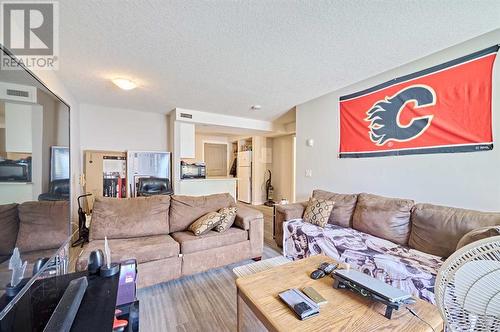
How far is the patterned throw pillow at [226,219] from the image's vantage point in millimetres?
2422

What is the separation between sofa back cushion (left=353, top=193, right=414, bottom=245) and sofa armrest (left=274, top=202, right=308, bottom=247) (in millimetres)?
741

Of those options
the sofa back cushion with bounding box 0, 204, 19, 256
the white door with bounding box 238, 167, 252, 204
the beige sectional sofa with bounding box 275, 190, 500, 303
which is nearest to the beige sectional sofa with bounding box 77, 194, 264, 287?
the beige sectional sofa with bounding box 275, 190, 500, 303

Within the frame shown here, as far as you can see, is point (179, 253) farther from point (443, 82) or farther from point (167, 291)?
Answer: point (443, 82)

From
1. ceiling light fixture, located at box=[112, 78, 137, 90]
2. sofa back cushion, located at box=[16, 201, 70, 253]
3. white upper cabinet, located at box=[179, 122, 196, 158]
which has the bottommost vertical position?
sofa back cushion, located at box=[16, 201, 70, 253]

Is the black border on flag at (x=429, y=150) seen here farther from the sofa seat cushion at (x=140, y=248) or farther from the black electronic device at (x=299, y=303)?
the sofa seat cushion at (x=140, y=248)

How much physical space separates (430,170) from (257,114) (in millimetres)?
3244

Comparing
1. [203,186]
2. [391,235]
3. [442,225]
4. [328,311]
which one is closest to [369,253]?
[391,235]

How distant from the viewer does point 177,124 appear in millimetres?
4285

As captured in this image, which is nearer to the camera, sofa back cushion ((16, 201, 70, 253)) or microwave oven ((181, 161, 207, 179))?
sofa back cushion ((16, 201, 70, 253))

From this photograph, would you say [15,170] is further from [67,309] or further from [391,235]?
[391,235]

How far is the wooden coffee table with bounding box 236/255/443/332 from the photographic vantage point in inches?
37.0

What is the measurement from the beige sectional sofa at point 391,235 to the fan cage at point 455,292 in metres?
1.04

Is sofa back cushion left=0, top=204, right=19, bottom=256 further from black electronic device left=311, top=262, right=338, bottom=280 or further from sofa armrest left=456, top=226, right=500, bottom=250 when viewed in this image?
sofa armrest left=456, top=226, right=500, bottom=250

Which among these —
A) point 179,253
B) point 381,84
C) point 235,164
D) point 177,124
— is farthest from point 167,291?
point 235,164
